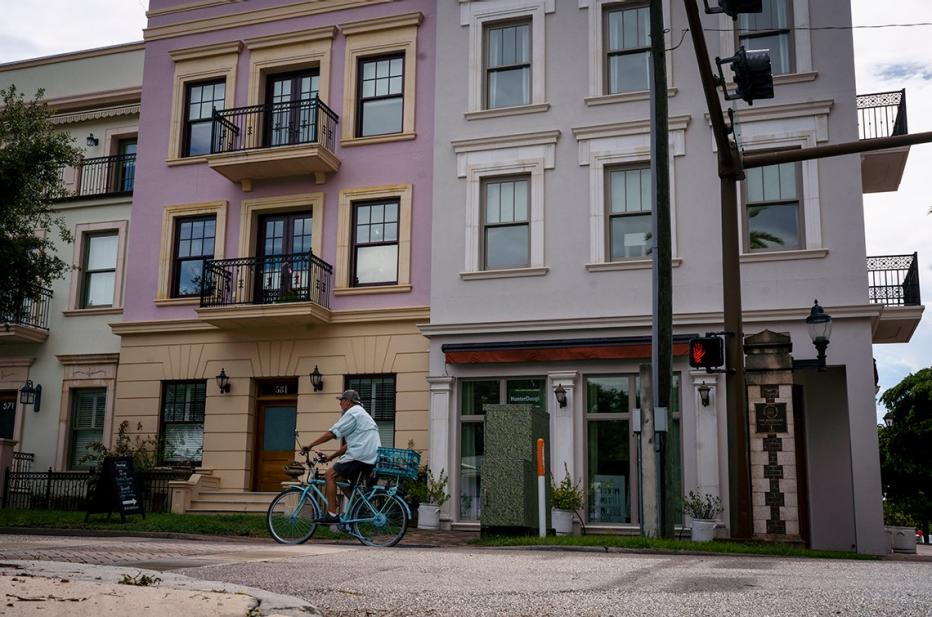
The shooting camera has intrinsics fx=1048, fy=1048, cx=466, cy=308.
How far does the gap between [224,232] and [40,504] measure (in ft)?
23.9

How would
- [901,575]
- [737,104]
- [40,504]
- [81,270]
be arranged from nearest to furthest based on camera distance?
[901,575] < [737,104] < [40,504] < [81,270]

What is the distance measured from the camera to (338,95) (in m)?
23.2

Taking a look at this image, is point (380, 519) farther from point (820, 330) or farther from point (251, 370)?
point (251, 370)

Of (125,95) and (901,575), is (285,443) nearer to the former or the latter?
(125,95)

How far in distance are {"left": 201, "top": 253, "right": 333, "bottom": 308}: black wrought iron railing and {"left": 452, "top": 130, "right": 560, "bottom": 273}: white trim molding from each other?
3329 mm

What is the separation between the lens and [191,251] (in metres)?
24.0

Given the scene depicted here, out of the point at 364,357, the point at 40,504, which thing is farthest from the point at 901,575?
the point at 40,504

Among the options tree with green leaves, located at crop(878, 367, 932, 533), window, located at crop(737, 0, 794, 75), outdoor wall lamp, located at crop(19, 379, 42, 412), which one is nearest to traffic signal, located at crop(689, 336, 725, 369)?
window, located at crop(737, 0, 794, 75)

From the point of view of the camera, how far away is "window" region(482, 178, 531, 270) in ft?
69.1

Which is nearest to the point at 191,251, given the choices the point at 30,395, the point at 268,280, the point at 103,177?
the point at 268,280

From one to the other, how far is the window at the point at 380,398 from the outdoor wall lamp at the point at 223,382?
277 cm

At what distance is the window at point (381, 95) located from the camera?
23.0 meters

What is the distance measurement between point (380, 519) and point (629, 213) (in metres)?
9.46

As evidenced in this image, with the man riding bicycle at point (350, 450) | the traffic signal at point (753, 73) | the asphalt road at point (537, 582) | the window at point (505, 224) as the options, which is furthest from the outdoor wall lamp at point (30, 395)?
the traffic signal at point (753, 73)
